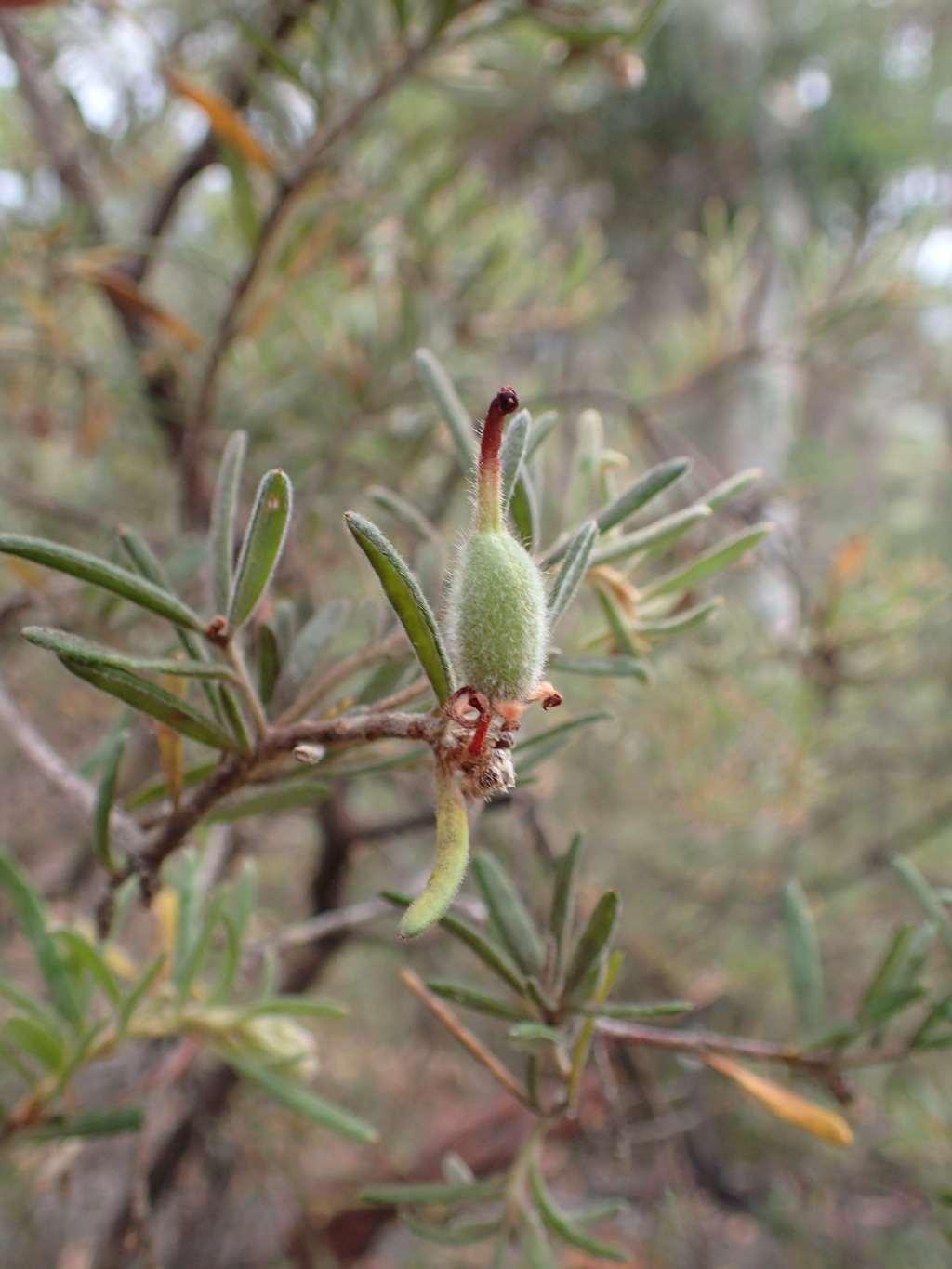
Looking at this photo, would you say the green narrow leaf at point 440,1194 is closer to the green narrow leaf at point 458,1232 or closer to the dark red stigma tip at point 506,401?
the green narrow leaf at point 458,1232

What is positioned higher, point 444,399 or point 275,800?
point 444,399

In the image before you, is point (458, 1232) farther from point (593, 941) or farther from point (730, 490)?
point (730, 490)

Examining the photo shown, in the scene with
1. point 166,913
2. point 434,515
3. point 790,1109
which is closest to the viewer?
point 790,1109

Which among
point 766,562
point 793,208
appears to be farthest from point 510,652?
point 793,208

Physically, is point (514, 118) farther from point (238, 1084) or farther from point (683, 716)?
point (238, 1084)

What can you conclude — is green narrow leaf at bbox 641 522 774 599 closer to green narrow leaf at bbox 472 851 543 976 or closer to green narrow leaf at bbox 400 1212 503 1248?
green narrow leaf at bbox 472 851 543 976

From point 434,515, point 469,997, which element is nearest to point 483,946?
point 469,997
